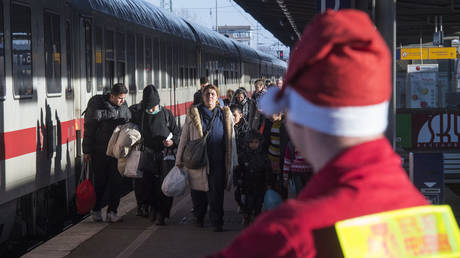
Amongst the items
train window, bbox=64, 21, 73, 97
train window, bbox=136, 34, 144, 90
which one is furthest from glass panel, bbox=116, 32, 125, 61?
train window, bbox=64, 21, 73, 97

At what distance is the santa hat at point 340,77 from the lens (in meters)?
1.40

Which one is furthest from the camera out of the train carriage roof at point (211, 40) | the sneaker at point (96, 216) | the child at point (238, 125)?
the train carriage roof at point (211, 40)

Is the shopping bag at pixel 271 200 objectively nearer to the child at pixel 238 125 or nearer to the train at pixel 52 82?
the train at pixel 52 82

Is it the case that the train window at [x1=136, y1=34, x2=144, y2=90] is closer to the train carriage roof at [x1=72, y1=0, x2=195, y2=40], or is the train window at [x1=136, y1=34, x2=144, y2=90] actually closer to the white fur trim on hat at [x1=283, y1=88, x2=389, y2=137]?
the train carriage roof at [x1=72, y1=0, x2=195, y2=40]

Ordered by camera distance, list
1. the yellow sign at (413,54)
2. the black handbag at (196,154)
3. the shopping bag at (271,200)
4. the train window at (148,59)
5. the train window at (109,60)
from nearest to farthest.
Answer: the shopping bag at (271,200) < the black handbag at (196,154) < the train window at (109,60) < the train window at (148,59) < the yellow sign at (413,54)

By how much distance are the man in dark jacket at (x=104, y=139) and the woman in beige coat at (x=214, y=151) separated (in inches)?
40.9

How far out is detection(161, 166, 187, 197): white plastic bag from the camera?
889 cm

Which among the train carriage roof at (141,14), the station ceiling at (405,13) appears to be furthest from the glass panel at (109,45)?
the station ceiling at (405,13)

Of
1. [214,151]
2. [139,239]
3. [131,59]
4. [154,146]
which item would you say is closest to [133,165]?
[154,146]

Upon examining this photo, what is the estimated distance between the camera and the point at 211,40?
82.3ft

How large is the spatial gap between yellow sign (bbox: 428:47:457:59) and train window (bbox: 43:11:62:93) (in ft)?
59.4

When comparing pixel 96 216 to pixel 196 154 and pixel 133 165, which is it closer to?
pixel 133 165

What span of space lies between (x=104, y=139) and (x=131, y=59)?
413 centimetres

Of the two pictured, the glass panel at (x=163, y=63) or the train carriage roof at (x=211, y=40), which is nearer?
the glass panel at (x=163, y=63)
